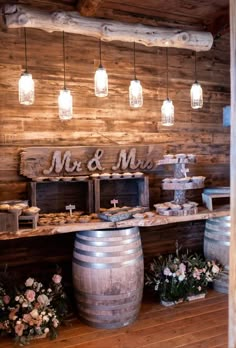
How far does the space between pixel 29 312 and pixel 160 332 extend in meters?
1.03

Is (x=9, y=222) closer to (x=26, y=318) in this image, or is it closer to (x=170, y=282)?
(x=26, y=318)

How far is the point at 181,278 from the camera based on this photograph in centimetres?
318

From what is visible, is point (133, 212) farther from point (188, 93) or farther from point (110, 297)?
point (188, 93)

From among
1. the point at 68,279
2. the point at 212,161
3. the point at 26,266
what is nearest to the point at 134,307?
the point at 68,279

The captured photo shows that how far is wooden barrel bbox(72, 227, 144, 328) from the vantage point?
2.68 m

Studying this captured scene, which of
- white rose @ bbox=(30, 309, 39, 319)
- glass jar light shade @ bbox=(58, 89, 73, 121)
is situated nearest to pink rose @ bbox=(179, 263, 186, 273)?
white rose @ bbox=(30, 309, 39, 319)

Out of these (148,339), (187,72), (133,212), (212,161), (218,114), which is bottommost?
(148,339)

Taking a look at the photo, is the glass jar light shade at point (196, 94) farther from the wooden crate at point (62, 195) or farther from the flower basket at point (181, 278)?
the flower basket at point (181, 278)

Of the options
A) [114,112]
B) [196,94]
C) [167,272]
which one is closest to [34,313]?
[167,272]

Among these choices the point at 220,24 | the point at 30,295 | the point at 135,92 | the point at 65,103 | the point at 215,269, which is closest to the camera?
the point at 30,295

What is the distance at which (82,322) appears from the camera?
2.88 meters

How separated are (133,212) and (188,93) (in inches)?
62.3

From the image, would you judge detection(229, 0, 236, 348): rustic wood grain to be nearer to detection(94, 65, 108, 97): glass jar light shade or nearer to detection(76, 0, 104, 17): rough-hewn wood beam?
detection(94, 65, 108, 97): glass jar light shade

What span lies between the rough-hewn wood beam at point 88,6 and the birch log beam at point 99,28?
10 centimetres
